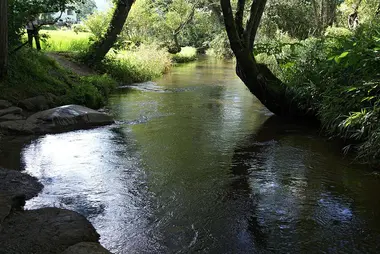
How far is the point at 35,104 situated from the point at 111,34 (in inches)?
316

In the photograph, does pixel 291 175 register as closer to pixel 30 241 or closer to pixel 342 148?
pixel 342 148

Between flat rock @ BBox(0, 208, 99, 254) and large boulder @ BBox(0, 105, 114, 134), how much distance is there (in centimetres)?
444

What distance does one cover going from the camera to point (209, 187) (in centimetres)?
575

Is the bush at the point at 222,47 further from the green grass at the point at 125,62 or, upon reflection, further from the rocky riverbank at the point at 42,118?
the rocky riverbank at the point at 42,118

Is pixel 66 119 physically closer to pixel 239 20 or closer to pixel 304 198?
pixel 239 20

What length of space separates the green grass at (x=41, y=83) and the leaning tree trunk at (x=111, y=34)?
468 centimetres

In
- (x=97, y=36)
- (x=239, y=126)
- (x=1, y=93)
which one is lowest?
(x=239, y=126)

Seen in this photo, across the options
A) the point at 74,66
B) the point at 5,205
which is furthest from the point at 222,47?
the point at 5,205

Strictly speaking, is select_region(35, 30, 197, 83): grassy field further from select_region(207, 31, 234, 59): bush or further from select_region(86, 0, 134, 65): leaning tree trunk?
select_region(207, 31, 234, 59): bush

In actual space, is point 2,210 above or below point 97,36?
below

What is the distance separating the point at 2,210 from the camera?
13.9ft

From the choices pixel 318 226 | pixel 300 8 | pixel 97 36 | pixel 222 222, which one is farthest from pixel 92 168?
pixel 300 8

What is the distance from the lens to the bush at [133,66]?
1784 cm

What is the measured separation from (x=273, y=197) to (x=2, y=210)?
3320mm
